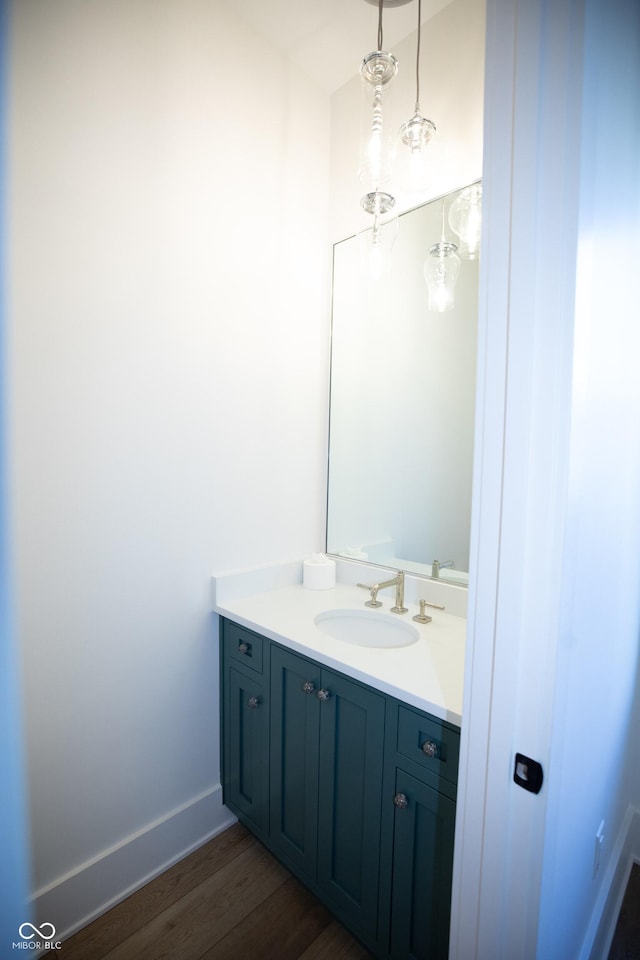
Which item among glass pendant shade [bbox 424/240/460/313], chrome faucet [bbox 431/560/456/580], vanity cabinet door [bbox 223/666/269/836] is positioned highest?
glass pendant shade [bbox 424/240/460/313]

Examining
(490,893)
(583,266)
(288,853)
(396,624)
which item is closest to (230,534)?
(396,624)

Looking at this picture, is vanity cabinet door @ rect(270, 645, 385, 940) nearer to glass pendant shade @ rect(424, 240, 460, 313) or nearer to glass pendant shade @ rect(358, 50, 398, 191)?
glass pendant shade @ rect(424, 240, 460, 313)

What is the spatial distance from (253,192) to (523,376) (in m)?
1.54

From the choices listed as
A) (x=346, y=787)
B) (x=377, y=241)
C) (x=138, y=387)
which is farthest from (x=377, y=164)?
(x=346, y=787)

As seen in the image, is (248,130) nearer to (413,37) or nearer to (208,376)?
(413,37)

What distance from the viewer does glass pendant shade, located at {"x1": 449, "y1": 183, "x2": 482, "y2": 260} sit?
59.0 inches

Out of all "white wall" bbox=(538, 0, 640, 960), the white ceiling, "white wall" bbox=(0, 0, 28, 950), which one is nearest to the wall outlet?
"white wall" bbox=(538, 0, 640, 960)

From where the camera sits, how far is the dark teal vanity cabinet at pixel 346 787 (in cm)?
100

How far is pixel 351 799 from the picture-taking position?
1188 mm

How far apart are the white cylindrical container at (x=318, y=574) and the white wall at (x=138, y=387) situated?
18cm

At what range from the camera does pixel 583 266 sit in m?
0.59

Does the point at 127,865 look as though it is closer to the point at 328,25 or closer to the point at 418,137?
the point at 418,137

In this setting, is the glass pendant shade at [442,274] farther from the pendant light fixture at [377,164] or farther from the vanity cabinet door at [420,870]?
the vanity cabinet door at [420,870]

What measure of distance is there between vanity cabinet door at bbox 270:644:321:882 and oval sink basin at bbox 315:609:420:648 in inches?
9.1
